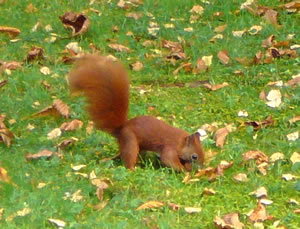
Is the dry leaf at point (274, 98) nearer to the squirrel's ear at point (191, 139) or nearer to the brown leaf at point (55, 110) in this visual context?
the squirrel's ear at point (191, 139)

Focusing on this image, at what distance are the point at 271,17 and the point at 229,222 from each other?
12.9ft

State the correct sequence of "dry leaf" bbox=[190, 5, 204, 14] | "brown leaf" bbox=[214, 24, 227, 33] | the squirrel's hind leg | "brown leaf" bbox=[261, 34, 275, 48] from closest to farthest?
the squirrel's hind leg, "brown leaf" bbox=[261, 34, 275, 48], "brown leaf" bbox=[214, 24, 227, 33], "dry leaf" bbox=[190, 5, 204, 14]

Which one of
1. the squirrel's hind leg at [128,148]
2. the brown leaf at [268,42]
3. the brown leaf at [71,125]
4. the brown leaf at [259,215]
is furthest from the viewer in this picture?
the brown leaf at [268,42]

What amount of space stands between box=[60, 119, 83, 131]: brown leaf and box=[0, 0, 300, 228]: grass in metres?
0.05

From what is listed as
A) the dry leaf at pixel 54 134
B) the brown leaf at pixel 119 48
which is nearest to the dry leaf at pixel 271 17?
the brown leaf at pixel 119 48

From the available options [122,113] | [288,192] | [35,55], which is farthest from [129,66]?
[288,192]

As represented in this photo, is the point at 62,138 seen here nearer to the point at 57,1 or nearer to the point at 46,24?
the point at 46,24

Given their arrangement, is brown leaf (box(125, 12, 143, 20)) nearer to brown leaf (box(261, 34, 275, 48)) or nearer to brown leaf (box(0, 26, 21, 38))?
brown leaf (box(0, 26, 21, 38))

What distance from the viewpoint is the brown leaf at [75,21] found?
8594 millimetres

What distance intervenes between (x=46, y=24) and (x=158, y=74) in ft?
5.16

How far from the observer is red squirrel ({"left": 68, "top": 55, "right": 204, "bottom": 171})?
592cm

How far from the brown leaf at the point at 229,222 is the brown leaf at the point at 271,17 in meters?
3.72

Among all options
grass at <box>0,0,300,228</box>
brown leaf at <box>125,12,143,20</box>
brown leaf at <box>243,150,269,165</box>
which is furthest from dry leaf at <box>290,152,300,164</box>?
brown leaf at <box>125,12,143,20</box>

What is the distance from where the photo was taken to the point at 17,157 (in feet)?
20.1
